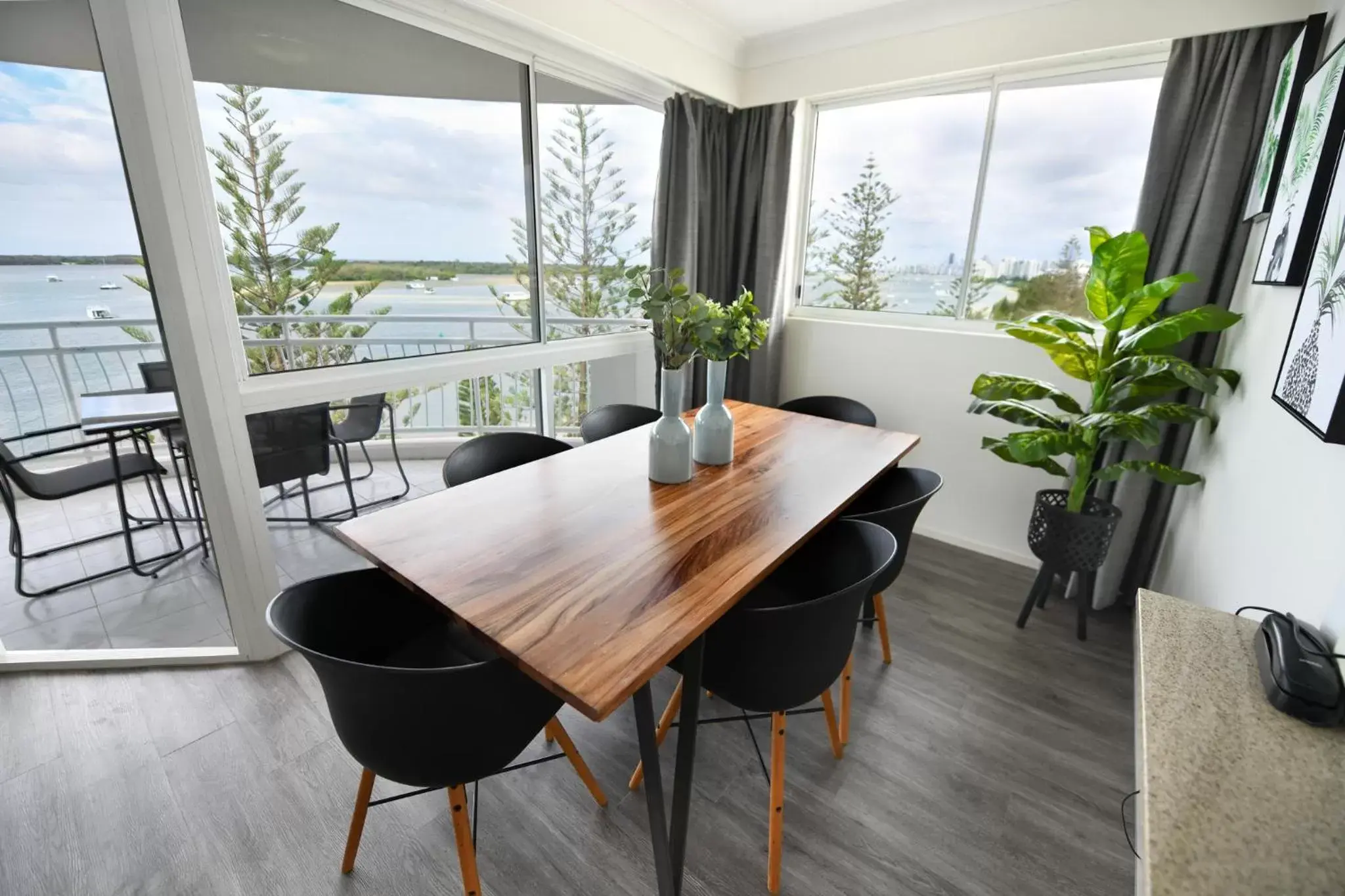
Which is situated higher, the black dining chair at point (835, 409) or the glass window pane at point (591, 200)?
the glass window pane at point (591, 200)

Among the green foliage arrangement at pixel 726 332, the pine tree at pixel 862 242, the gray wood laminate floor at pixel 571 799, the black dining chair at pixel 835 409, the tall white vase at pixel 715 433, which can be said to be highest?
the pine tree at pixel 862 242

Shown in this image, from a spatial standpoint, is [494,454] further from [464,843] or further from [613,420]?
[464,843]

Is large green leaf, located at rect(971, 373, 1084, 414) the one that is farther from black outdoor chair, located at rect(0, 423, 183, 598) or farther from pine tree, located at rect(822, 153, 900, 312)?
black outdoor chair, located at rect(0, 423, 183, 598)

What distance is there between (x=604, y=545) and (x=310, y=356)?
1623 millimetres

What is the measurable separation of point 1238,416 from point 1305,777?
5.14 feet

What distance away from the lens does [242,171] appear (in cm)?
202

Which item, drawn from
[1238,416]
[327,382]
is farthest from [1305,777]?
[327,382]

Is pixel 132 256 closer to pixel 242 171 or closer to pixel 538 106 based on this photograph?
pixel 242 171

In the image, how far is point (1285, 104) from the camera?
1.88 meters

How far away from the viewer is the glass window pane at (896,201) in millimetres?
3045

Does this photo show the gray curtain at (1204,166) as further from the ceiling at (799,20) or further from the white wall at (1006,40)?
the ceiling at (799,20)

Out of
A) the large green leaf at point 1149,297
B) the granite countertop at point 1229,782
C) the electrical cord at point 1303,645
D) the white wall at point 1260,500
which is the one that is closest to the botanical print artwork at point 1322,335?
the white wall at point 1260,500

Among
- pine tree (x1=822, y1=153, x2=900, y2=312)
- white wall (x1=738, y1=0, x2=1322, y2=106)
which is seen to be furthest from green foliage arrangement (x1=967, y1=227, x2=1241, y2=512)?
pine tree (x1=822, y1=153, x2=900, y2=312)

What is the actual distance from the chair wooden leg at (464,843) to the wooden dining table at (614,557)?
0.39 m
